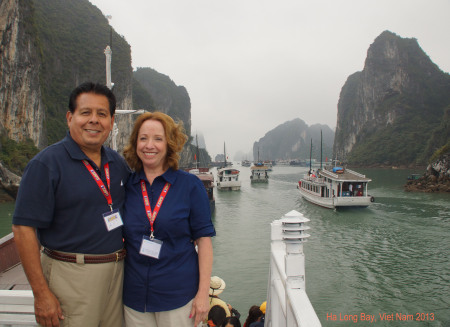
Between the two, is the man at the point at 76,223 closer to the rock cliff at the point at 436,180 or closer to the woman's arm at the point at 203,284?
the woman's arm at the point at 203,284

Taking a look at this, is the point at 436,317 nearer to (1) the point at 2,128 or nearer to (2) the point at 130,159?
(2) the point at 130,159

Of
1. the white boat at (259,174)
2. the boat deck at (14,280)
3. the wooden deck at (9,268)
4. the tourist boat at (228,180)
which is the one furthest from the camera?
the white boat at (259,174)

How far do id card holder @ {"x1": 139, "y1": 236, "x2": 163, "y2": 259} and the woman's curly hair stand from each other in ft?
1.70

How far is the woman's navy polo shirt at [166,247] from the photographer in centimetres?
195

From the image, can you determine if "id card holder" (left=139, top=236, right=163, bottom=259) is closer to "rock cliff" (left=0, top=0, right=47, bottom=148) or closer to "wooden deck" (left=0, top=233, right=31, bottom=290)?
"wooden deck" (left=0, top=233, right=31, bottom=290)

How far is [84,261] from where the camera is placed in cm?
180

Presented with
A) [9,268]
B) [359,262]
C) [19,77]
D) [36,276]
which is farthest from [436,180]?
[19,77]

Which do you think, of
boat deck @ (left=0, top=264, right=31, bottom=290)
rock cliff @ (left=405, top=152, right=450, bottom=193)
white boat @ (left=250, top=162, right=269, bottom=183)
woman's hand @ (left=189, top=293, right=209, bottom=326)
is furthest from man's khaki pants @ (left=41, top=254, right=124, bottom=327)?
white boat @ (left=250, top=162, right=269, bottom=183)

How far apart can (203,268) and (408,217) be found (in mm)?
22320

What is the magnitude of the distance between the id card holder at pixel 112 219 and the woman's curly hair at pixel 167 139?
40 cm

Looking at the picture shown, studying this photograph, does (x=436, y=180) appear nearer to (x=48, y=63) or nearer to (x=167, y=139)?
(x=167, y=139)

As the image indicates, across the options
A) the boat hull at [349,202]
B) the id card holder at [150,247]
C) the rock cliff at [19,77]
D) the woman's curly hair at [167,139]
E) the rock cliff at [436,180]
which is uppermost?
the rock cliff at [19,77]

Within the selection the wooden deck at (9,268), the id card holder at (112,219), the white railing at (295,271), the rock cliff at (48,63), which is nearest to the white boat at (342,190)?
the rock cliff at (48,63)

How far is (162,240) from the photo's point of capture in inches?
77.6
